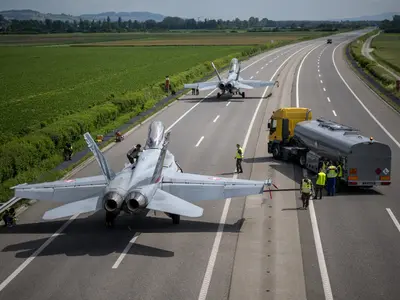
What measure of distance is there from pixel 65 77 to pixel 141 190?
76828 mm

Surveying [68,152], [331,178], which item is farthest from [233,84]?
[331,178]

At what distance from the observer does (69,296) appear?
19562 mm

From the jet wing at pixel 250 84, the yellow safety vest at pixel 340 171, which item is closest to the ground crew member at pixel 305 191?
the yellow safety vest at pixel 340 171

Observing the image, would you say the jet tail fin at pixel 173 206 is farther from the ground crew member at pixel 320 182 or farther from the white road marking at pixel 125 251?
the ground crew member at pixel 320 182

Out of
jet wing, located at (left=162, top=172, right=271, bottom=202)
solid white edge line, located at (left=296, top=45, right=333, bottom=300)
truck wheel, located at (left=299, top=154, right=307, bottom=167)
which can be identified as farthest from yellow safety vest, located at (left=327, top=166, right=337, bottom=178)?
jet wing, located at (left=162, top=172, right=271, bottom=202)

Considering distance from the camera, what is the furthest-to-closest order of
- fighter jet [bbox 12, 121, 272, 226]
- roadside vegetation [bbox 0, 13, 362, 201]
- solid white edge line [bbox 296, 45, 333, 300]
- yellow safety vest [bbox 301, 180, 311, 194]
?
roadside vegetation [bbox 0, 13, 362, 201] < yellow safety vest [bbox 301, 180, 311, 194] < fighter jet [bbox 12, 121, 272, 226] < solid white edge line [bbox 296, 45, 333, 300]

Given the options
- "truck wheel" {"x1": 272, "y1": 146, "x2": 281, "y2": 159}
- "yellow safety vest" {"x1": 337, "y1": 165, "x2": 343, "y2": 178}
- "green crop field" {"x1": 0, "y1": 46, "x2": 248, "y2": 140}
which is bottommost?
"green crop field" {"x1": 0, "y1": 46, "x2": 248, "y2": 140}

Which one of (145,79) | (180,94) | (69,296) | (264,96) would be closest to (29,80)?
(145,79)

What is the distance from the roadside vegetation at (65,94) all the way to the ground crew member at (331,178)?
51.7ft

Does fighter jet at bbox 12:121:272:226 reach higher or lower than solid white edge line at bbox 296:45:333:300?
higher

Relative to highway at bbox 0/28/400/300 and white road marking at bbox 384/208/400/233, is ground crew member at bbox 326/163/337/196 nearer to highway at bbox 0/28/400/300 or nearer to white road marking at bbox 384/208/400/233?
highway at bbox 0/28/400/300

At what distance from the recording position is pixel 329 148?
32250 millimetres

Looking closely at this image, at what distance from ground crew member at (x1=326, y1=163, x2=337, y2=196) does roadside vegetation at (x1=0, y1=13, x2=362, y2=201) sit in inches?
620

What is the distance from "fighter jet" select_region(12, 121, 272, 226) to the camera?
2270cm
